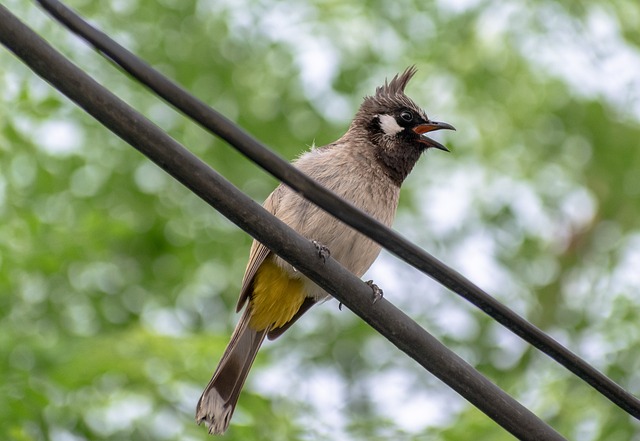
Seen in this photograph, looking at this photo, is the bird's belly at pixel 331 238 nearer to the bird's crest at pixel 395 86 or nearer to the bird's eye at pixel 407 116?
the bird's eye at pixel 407 116

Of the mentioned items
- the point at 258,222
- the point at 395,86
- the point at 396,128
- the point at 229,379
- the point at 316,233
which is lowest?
the point at 258,222

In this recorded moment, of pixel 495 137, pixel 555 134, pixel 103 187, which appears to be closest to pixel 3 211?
pixel 103 187

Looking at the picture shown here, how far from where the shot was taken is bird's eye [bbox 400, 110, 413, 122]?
570 centimetres

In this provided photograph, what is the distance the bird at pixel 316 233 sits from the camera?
200 inches

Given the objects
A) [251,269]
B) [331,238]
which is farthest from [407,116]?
[251,269]

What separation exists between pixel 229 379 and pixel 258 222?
7.79 ft

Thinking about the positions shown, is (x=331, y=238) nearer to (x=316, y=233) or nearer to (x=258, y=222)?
(x=316, y=233)

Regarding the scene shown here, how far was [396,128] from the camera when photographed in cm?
564

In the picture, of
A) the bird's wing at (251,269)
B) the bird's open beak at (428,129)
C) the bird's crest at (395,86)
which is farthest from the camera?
the bird's crest at (395,86)

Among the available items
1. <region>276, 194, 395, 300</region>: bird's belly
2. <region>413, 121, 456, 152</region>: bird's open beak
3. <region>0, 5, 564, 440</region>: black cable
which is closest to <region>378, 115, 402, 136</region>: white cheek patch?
<region>413, 121, 456, 152</region>: bird's open beak

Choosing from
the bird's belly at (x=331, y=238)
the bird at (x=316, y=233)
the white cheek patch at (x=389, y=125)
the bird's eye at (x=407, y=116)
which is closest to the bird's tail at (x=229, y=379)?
the bird at (x=316, y=233)

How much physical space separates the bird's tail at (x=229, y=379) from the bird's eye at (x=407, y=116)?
4.80 feet

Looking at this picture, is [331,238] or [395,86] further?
[395,86]

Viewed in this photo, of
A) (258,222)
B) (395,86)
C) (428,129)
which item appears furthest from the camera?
(395,86)
